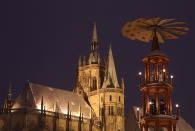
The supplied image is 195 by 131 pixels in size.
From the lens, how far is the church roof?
80.6m

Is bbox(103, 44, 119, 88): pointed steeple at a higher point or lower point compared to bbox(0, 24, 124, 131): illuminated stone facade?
higher

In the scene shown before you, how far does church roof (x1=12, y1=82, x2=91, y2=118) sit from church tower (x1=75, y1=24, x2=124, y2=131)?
7.17 ft

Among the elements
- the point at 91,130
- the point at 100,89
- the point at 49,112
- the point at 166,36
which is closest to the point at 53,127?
the point at 49,112

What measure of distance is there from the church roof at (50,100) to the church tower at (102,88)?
7.17 ft


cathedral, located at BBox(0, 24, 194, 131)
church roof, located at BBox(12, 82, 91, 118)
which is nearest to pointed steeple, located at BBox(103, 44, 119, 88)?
cathedral, located at BBox(0, 24, 194, 131)

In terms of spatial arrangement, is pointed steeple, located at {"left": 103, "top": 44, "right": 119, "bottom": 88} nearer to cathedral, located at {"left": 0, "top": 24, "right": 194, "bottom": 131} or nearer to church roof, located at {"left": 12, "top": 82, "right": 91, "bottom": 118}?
cathedral, located at {"left": 0, "top": 24, "right": 194, "bottom": 131}

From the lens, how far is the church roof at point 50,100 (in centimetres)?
8056

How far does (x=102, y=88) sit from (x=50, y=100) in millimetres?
10608

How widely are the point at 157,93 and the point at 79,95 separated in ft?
206

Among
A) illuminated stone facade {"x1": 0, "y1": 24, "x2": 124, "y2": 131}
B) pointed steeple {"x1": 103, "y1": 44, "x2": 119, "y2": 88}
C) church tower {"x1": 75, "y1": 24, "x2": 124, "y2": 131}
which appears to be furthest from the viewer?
pointed steeple {"x1": 103, "y1": 44, "x2": 119, "y2": 88}

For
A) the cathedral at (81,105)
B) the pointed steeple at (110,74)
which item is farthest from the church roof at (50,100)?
the pointed steeple at (110,74)

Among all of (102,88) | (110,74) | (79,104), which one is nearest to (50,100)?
(79,104)

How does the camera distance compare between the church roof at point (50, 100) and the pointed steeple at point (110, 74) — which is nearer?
the church roof at point (50, 100)

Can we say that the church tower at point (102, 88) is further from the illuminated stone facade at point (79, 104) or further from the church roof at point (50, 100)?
the church roof at point (50, 100)
